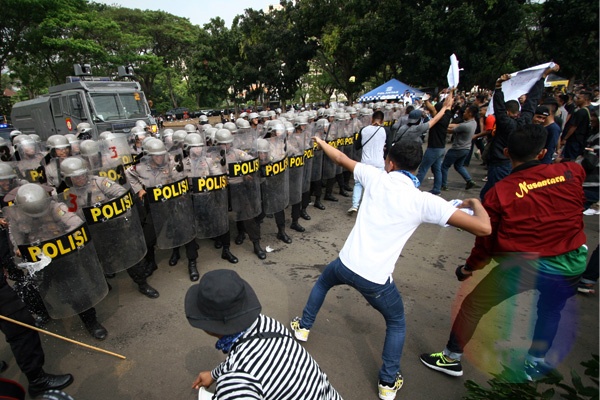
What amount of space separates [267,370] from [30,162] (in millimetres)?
6481

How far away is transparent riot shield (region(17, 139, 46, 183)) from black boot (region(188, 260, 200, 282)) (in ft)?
11.0

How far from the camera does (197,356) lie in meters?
3.02

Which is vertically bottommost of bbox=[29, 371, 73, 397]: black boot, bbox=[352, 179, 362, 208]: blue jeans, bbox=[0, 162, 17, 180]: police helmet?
bbox=[29, 371, 73, 397]: black boot

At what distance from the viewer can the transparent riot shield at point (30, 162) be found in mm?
5435

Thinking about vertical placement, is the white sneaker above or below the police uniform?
below

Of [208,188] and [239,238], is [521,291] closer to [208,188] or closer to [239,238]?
[208,188]

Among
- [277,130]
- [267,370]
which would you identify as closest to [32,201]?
[267,370]

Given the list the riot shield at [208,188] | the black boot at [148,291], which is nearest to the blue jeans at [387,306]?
the riot shield at [208,188]

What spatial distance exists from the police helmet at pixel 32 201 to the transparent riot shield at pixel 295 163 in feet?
10.7

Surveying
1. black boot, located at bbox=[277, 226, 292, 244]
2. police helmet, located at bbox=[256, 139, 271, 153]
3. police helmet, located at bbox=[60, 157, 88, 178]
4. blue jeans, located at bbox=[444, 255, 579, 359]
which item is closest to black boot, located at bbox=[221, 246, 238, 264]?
black boot, located at bbox=[277, 226, 292, 244]

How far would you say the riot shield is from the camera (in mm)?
4035

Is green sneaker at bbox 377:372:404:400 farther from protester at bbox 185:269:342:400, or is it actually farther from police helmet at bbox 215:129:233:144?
police helmet at bbox 215:129:233:144

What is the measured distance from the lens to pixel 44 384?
2650mm

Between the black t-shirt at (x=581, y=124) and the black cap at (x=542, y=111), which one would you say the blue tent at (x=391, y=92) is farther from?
the black cap at (x=542, y=111)
